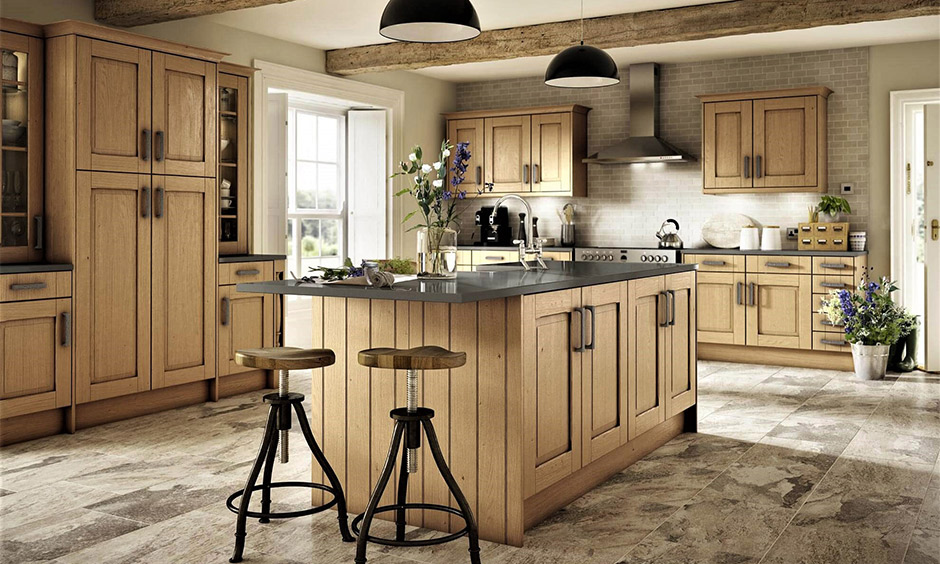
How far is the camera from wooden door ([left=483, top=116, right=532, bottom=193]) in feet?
27.7

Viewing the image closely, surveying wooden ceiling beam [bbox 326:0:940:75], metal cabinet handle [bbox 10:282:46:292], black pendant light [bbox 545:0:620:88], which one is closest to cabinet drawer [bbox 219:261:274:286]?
metal cabinet handle [bbox 10:282:46:292]

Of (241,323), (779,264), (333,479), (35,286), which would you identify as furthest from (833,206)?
(35,286)

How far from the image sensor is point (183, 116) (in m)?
5.33

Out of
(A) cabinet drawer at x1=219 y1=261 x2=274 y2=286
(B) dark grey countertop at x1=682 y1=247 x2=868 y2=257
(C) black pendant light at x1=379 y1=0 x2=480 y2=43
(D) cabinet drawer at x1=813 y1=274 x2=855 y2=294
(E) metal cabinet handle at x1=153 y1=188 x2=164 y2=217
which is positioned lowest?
(D) cabinet drawer at x1=813 y1=274 x2=855 y2=294

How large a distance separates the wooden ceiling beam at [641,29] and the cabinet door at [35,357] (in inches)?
137

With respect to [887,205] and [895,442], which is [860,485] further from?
[887,205]

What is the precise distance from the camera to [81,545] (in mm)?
3090

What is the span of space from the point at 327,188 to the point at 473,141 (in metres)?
1.63

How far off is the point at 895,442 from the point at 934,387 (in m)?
1.91

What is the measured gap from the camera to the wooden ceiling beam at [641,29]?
5434 mm

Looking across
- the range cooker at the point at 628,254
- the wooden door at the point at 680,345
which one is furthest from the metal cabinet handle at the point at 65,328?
the range cooker at the point at 628,254

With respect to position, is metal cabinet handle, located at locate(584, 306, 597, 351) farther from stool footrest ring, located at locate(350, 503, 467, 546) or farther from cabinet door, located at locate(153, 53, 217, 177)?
cabinet door, located at locate(153, 53, 217, 177)

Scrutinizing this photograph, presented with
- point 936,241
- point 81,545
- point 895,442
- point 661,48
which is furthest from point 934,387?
point 81,545

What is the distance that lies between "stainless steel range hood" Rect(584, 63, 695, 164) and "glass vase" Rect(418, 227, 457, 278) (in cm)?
441
